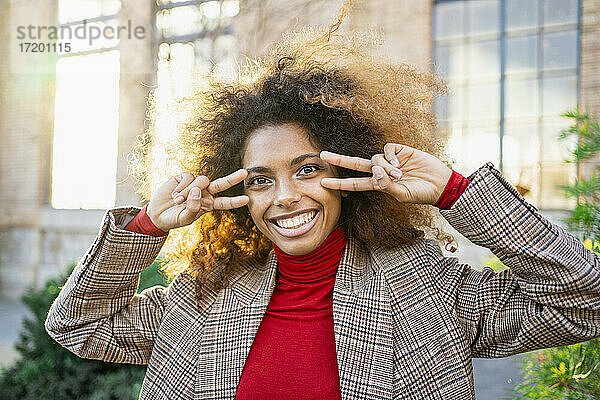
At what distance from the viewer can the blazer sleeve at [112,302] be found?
194 centimetres

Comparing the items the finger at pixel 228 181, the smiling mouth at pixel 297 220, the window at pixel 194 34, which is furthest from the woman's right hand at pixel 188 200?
the window at pixel 194 34

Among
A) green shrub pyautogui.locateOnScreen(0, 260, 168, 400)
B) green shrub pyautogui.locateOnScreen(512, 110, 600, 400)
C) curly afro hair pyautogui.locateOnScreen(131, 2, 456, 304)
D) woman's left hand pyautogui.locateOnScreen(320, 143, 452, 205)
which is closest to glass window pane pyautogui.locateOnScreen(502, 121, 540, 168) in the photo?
green shrub pyautogui.locateOnScreen(0, 260, 168, 400)

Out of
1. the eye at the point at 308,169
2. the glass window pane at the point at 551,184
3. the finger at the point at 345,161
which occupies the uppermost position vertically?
the glass window pane at the point at 551,184

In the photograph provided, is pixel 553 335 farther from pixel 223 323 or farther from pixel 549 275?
pixel 223 323

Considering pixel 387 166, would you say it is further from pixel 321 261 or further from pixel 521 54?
pixel 521 54

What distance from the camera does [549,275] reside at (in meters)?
1.60

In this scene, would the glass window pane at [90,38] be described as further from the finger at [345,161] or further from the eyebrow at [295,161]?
the finger at [345,161]

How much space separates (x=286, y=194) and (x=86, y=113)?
8.58 m

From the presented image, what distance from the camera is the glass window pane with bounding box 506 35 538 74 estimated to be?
7671mm

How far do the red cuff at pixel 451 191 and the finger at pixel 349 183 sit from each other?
19 cm

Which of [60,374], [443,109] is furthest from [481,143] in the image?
[60,374]

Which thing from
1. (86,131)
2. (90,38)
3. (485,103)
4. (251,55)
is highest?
(90,38)

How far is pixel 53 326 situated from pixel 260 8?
5.20 metres

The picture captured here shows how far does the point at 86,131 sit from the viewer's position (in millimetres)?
9773
